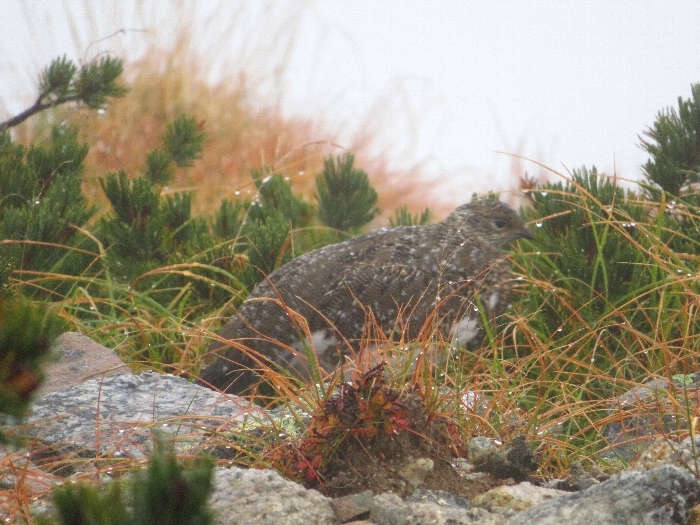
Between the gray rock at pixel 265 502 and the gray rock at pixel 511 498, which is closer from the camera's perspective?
the gray rock at pixel 265 502

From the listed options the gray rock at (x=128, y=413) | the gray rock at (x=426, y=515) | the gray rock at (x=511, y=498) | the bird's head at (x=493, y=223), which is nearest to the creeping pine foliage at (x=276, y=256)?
the bird's head at (x=493, y=223)

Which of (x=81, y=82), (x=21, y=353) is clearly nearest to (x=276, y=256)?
(x=81, y=82)

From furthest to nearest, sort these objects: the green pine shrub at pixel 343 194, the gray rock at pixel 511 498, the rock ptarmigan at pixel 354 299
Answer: the green pine shrub at pixel 343 194 < the rock ptarmigan at pixel 354 299 < the gray rock at pixel 511 498

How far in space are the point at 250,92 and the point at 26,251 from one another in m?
8.43

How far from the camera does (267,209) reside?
6.85 m

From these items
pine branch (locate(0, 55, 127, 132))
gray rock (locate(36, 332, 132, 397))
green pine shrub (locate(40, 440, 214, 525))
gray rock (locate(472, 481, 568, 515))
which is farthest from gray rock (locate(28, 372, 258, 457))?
pine branch (locate(0, 55, 127, 132))

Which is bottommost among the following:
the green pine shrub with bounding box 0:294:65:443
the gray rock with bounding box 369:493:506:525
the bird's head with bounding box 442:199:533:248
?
the gray rock with bounding box 369:493:506:525

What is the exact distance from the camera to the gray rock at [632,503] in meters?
2.33

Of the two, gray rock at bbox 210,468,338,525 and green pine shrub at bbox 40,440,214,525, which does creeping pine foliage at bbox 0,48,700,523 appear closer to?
gray rock at bbox 210,468,338,525

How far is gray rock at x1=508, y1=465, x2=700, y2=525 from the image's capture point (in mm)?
2328

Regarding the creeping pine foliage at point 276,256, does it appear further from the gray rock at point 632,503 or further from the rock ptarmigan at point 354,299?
the gray rock at point 632,503

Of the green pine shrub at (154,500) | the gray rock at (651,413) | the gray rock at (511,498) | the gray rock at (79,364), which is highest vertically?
the green pine shrub at (154,500)

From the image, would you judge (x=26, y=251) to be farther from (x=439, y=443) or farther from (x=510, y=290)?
(x=439, y=443)

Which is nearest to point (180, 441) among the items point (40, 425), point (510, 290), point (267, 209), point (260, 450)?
point (260, 450)
